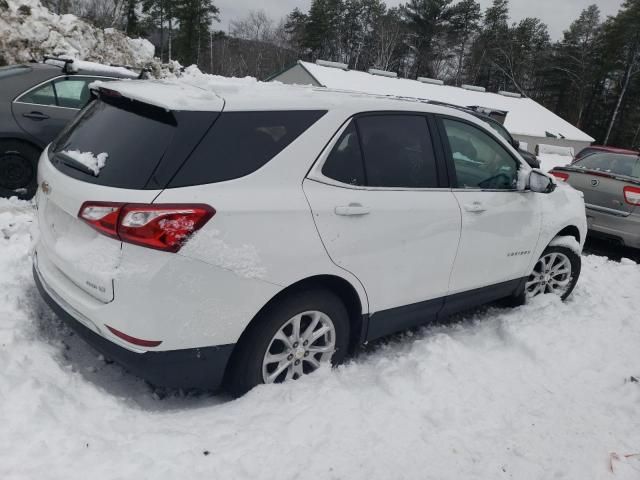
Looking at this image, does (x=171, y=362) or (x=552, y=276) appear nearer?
(x=171, y=362)

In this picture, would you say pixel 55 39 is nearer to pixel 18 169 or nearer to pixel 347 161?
pixel 18 169

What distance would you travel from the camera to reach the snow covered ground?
2.17 m

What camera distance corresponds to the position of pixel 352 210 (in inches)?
107

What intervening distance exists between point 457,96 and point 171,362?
3437 centimetres

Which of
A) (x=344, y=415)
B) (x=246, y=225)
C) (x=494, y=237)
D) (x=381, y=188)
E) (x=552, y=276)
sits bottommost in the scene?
(x=344, y=415)

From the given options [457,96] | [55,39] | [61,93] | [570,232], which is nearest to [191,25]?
[457,96]

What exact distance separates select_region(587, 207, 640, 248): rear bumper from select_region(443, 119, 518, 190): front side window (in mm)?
3627

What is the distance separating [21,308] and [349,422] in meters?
2.14

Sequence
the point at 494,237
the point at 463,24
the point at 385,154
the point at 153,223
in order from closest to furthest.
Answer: the point at 153,223
the point at 385,154
the point at 494,237
the point at 463,24

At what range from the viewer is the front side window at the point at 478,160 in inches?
138

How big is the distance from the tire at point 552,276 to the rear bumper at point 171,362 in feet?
9.79

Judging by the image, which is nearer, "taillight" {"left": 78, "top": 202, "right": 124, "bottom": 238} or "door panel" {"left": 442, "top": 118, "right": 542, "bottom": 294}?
"taillight" {"left": 78, "top": 202, "right": 124, "bottom": 238}

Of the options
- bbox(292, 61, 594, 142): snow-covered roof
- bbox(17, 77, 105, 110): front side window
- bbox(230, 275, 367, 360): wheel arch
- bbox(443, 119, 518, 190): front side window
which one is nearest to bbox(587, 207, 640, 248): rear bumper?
bbox(443, 119, 518, 190): front side window

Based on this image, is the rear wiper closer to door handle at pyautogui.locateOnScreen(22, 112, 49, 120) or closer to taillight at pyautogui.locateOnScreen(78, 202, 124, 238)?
taillight at pyautogui.locateOnScreen(78, 202, 124, 238)
